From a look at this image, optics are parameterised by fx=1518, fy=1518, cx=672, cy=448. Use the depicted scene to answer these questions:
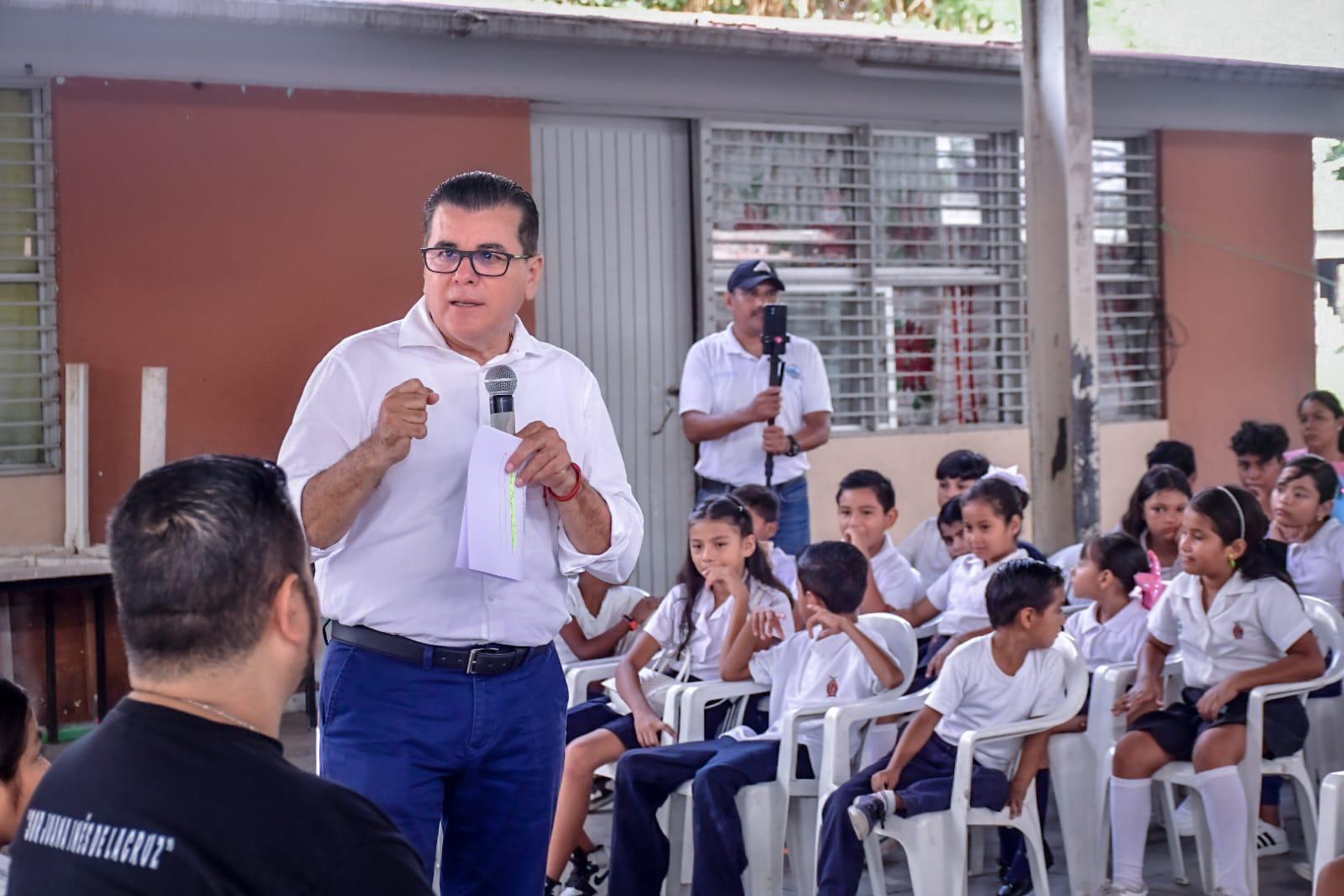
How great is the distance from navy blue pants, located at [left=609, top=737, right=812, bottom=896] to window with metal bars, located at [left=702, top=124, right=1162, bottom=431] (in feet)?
12.7

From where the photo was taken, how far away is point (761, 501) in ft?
18.2

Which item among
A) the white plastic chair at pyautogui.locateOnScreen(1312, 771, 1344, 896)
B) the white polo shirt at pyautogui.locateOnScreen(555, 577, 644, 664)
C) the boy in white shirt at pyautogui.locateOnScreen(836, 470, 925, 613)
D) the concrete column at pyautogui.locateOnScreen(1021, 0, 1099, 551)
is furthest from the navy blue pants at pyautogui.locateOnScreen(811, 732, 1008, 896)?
the concrete column at pyautogui.locateOnScreen(1021, 0, 1099, 551)

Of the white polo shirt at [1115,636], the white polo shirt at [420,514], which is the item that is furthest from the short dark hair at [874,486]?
the white polo shirt at [420,514]

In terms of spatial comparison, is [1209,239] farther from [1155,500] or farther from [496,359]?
[496,359]

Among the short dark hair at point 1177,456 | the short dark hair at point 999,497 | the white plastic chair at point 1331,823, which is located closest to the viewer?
the white plastic chair at point 1331,823

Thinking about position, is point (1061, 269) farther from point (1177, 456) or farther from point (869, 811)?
point (869, 811)

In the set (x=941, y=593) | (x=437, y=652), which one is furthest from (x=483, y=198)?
(x=941, y=593)

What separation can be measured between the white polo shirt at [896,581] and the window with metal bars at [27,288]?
3.74m

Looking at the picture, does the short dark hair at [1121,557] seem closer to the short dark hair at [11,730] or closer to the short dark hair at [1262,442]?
the short dark hair at [1262,442]

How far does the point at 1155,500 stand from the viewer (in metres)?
5.92

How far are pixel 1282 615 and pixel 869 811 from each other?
147 cm

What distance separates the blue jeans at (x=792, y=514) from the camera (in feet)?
20.2

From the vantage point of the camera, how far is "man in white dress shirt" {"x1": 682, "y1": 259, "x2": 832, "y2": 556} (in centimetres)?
622

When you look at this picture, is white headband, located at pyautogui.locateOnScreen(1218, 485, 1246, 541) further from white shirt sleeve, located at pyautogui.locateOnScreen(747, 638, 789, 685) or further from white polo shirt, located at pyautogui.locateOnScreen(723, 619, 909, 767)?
white shirt sleeve, located at pyautogui.locateOnScreen(747, 638, 789, 685)
